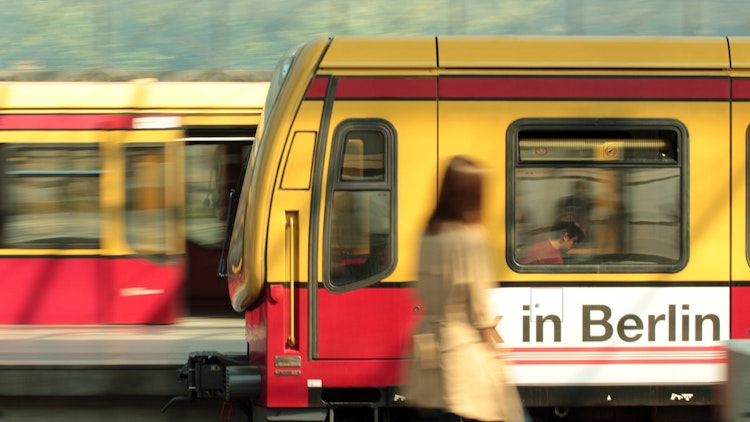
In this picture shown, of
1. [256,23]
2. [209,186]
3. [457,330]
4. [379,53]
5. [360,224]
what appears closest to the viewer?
[457,330]

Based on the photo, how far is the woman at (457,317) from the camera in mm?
3885

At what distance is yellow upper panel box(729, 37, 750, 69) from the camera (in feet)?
19.5

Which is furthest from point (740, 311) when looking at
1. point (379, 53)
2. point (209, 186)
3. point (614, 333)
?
point (209, 186)

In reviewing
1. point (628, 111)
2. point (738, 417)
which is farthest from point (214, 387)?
point (738, 417)

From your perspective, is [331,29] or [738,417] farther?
[331,29]

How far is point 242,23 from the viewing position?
1230 centimetres

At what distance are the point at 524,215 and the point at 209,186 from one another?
521 centimetres

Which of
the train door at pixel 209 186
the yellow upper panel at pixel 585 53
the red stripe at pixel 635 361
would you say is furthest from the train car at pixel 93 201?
the red stripe at pixel 635 361

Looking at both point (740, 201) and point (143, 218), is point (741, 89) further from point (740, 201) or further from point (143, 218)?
point (143, 218)

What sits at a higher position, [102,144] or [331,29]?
[331,29]

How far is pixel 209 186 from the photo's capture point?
34.0 ft

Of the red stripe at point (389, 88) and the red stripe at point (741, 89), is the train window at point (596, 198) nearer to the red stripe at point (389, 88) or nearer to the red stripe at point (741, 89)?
the red stripe at point (741, 89)

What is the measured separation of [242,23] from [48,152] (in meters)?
3.48

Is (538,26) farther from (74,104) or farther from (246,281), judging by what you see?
(246,281)
